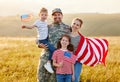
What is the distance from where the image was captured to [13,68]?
44.0 ft

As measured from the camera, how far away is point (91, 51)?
9750 millimetres

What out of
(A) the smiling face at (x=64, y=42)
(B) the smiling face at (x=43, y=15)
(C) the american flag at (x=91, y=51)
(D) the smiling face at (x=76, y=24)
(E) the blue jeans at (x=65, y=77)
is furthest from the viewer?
(C) the american flag at (x=91, y=51)

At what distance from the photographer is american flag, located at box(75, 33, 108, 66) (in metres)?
9.35

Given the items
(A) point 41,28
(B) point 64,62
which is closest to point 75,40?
(B) point 64,62

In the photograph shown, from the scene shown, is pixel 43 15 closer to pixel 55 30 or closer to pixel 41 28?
pixel 41 28

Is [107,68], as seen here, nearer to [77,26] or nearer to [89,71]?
[89,71]

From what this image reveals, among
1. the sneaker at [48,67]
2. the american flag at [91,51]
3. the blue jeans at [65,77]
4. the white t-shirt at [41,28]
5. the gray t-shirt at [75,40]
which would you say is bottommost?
the blue jeans at [65,77]

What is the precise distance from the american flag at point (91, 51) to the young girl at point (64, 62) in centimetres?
56

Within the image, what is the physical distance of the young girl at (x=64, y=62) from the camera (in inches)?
343

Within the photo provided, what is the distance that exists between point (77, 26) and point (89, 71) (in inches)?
150

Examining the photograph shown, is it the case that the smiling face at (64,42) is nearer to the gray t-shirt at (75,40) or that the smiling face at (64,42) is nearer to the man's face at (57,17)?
the gray t-shirt at (75,40)

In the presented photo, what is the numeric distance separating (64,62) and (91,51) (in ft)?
3.97

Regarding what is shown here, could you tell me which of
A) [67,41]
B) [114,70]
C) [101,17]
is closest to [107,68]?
[114,70]

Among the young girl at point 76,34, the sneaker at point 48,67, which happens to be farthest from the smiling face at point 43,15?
the sneaker at point 48,67
